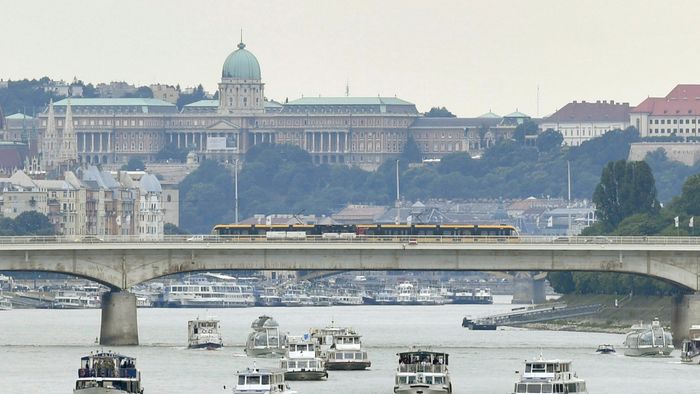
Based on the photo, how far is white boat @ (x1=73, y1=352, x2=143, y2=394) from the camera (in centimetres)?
13600

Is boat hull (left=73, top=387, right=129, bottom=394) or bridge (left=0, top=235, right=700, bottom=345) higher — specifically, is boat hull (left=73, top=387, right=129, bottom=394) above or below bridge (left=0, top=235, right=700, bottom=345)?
below

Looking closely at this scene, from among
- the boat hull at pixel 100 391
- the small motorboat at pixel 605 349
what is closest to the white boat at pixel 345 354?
the small motorboat at pixel 605 349

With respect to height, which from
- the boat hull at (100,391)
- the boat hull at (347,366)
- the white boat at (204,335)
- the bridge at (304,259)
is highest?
the bridge at (304,259)

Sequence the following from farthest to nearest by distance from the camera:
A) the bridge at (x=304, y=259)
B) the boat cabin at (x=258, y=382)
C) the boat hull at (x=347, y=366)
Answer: the bridge at (x=304, y=259), the boat hull at (x=347, y=366), the boat cabin at (x=258, y=382)

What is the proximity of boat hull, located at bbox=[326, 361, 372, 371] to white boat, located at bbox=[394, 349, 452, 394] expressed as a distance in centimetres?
1623

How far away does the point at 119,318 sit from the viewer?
583 feet

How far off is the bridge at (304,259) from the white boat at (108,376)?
38.9 metres

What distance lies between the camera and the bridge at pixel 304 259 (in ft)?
581

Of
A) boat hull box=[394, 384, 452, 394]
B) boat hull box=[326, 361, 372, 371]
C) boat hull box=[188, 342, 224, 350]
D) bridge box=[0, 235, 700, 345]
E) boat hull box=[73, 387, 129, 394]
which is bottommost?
boat hull box=[394, 384, 452, 394]

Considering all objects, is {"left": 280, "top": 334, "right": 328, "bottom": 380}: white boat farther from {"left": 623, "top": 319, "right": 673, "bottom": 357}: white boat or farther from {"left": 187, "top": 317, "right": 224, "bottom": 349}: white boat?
{"left": 623, "top": 319, "right": 673, "bottom": 357}: white boat

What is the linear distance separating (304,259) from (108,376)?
42450 mm

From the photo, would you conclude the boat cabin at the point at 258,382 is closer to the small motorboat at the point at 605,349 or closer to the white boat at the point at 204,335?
the white boat at the point at 204,335

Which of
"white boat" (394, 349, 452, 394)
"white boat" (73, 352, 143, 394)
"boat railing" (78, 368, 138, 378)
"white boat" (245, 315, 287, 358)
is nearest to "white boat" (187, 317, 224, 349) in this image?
"white boat" (245, 315, 287, 358)

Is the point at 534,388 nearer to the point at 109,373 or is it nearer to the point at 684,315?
the point at 109,373
